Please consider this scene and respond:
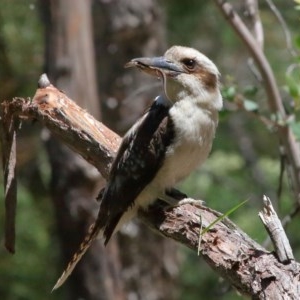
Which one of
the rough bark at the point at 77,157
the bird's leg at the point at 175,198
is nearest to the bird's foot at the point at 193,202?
the bird's leg at the point at 175,198

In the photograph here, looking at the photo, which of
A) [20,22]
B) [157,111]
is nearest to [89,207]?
[20,22]

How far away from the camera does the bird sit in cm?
356

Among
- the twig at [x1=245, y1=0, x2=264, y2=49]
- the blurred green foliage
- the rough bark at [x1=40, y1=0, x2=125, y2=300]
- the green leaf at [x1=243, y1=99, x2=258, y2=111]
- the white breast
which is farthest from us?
the blurred green foliage

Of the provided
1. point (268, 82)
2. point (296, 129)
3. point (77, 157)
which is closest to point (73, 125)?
point (296, 129)

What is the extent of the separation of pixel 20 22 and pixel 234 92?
3.23 m

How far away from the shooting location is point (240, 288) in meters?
2.99

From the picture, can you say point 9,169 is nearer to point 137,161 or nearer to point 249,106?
point 137,161

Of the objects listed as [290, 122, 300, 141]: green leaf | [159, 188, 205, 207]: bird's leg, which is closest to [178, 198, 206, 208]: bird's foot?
[159, 188, 205, 207]: bird's leg

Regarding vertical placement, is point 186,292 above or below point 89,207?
below

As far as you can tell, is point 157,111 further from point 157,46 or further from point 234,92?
point 157,46

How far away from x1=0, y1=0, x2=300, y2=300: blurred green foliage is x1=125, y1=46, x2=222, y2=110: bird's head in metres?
2.62

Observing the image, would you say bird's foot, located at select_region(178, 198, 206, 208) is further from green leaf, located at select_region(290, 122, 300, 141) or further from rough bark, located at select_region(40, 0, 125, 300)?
rough bark, located at select_region(40, 0, 125, 300)

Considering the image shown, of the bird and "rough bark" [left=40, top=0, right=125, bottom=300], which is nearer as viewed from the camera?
the bird

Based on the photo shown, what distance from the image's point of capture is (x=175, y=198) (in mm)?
3566
